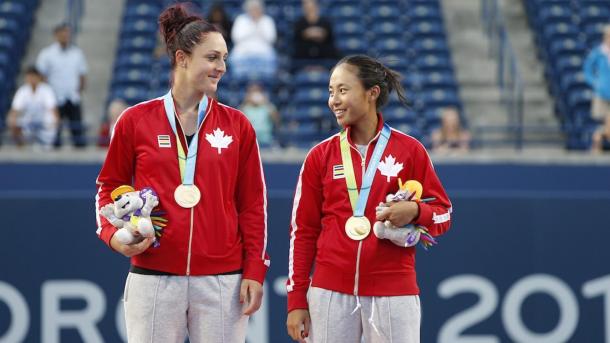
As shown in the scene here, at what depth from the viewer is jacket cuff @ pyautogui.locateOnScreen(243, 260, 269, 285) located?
4.87 meters

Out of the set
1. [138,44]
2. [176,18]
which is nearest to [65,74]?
[138,44]

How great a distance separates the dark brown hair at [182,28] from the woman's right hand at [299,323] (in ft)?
4.18

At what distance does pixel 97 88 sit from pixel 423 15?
4.22m

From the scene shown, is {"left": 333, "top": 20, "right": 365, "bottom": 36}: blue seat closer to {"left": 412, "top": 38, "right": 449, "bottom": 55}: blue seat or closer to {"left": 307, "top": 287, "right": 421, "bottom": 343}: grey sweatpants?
{"left": 412, "top": 38, "right": 449, "bottom": 55}: blue seat

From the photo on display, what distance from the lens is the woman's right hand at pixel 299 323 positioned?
5.02 meters

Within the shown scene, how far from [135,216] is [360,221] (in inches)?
40.2

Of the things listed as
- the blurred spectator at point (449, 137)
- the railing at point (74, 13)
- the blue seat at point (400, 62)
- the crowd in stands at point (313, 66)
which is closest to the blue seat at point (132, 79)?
the crowd in stands at point (313, 66)

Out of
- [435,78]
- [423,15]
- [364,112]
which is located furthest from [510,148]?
[364,112]

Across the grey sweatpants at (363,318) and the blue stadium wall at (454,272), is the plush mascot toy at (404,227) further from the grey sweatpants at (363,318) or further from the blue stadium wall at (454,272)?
the blue stadium wall at (454,272)

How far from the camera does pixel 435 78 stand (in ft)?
42.1

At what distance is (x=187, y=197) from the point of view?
476cm

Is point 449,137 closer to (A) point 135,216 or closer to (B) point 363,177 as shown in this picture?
(B) point 363,177

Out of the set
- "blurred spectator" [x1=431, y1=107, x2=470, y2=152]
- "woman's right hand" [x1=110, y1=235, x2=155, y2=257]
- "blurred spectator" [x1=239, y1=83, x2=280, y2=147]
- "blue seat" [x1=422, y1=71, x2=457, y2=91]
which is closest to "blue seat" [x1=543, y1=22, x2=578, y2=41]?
"blue seat" [x1=422, y1=71, x2=457, y2=91]

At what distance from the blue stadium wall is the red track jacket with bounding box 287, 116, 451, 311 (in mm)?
2638
